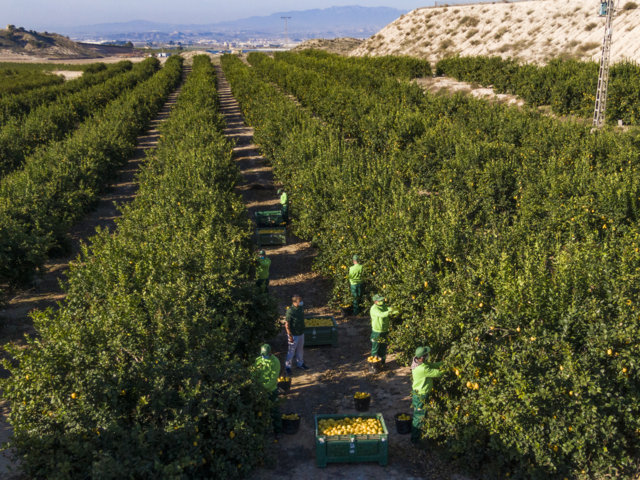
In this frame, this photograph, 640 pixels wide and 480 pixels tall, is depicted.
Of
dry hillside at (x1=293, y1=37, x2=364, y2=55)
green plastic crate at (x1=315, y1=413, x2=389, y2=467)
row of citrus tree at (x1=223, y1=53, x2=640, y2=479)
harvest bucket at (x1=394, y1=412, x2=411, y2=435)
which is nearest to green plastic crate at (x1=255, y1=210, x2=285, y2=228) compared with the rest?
row of citrus tree at (x1=223, y1=53, x2=640, y2=479)

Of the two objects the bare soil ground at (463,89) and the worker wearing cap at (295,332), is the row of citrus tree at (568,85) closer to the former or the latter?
the bare soil ground at (463,89)

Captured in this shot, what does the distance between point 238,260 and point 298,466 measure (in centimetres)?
464

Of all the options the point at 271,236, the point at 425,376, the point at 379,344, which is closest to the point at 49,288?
the point at 271,236

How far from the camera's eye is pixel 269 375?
351 inches

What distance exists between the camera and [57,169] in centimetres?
2038

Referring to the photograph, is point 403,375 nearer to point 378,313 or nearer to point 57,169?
point 378,313

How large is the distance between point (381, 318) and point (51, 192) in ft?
47.4

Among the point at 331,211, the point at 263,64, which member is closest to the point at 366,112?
the point at 331,211

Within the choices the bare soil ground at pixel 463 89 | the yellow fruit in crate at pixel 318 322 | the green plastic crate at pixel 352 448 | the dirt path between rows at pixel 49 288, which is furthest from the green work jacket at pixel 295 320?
the bare soil ground at pixel 463 89

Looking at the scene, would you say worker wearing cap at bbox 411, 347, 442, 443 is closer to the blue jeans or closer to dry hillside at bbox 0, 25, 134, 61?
the blue jeans

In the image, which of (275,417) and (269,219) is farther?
(269,219)

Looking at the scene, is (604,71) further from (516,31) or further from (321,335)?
(516,31)

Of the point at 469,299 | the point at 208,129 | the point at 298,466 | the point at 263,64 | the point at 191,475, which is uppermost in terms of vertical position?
the point at 263,64

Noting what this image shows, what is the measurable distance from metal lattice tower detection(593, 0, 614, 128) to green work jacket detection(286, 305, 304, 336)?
2116cm
